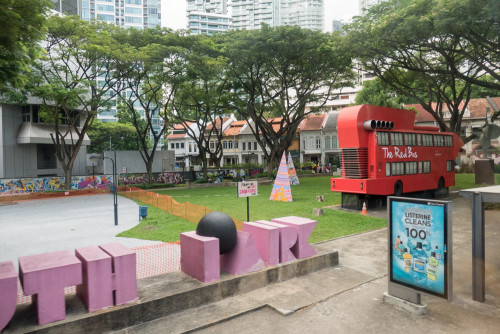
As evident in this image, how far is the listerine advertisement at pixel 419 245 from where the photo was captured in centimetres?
568

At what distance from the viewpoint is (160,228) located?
1424 centimetres

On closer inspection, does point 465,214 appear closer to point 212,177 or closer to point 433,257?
point 433,257

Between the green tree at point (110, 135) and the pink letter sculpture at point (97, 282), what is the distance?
2007 inches

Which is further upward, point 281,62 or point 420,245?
point 281,62

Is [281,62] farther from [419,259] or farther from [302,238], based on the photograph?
[419,259]

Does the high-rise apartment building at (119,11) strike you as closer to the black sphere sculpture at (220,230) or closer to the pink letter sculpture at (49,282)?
the black sphere sculpture at (220,230)

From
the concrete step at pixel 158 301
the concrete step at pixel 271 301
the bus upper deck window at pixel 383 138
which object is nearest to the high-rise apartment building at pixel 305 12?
the bus upper deck window at pixel 383 138

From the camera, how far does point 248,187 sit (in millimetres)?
11047

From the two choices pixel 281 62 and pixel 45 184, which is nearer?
pixel 281 62

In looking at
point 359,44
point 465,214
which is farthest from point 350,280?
point 359,44

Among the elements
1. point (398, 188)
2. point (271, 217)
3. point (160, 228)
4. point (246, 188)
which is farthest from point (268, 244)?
point (398, 188)

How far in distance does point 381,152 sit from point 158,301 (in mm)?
13201

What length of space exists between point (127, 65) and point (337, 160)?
40391 millimetres

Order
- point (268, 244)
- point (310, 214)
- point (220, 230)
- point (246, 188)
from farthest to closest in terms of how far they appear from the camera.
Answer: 1. point (310, 214)
2. point (246, 188)
3. point (268, 244)
4. point (220, 230)
